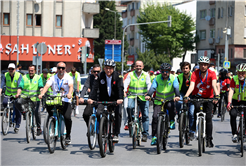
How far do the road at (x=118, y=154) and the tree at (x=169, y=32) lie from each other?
45.2m

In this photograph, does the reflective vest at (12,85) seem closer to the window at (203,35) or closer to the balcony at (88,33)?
the balcony at (88,33)

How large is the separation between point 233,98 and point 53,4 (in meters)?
38.5

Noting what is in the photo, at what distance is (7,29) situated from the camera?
150 feet

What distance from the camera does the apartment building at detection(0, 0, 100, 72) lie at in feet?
150

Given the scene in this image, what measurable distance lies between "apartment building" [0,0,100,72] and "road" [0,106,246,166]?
118 ft

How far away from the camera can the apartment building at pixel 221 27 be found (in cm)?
5338

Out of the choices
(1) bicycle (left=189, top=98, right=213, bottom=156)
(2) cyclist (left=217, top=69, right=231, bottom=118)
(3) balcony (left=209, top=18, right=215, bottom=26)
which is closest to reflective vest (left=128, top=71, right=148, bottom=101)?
(1) bicycle (left=189, top=98, right=213, bottom=156)

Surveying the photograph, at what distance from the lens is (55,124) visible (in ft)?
30.2

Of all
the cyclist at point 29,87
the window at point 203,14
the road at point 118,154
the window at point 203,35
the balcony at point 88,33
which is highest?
the window at point 203,14

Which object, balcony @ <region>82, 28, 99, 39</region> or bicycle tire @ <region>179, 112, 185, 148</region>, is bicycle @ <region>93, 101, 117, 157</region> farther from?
balcony @ <region>82, 28, 99, 39</region>

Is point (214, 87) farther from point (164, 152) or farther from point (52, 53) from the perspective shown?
point (52, 53)

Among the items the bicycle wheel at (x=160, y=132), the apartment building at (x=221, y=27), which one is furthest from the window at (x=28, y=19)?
the bicycle wheel at (x=160, y=132)

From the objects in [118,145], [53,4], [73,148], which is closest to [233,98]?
[118,145]

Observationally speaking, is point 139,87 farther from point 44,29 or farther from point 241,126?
point 44,29
